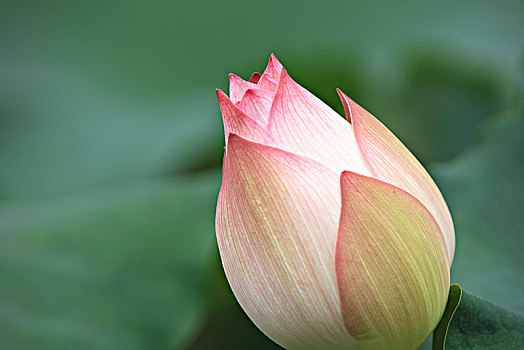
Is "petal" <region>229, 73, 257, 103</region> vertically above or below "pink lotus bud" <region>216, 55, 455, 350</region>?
above

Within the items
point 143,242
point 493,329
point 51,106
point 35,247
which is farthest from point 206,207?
point 51,106

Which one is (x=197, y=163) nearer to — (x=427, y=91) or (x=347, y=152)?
(x=427, y=91)

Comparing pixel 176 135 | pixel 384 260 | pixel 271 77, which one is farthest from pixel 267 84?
pixel 176 135

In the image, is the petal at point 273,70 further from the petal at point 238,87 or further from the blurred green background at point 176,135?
the blurred green background at point 176,135

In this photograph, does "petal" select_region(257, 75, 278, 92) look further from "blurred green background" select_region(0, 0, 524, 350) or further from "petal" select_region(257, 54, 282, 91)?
"blurred green background" select_region(0, 0, 524, 350)

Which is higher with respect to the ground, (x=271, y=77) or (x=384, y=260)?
(x=271, y=77)

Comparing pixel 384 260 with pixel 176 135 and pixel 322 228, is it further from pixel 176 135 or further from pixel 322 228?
pixel 176 135

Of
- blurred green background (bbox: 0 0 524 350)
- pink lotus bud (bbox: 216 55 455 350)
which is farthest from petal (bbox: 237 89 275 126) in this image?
blurred green background (bbox: 0 0 524 350)
